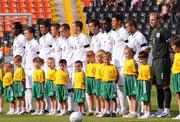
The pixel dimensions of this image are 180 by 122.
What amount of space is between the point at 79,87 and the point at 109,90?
91 cm

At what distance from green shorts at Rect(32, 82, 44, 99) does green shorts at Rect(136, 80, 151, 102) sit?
8.92ft

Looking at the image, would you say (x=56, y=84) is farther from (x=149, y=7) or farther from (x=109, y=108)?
(x=149, y=7)

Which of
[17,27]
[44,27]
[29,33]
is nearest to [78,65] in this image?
[44,27]

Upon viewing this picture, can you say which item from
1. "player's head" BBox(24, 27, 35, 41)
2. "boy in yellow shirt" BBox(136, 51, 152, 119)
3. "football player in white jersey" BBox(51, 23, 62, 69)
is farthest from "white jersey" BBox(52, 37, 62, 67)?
"boy in yellow shirt" BBox(136, 51, 152, 119)

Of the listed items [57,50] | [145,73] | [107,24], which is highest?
[107,24]

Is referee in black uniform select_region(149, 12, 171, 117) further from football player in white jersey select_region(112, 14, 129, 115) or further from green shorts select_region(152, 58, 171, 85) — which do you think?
football player in white jersey select_region(112, 14, 129, 115)

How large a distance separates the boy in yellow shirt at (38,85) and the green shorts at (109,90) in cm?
185

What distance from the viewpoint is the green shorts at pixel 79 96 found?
17344 millimetres

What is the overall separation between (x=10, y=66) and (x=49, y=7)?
49.7ft

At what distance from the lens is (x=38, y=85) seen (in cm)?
1830

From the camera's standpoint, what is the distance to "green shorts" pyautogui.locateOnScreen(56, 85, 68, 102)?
1767 centimetres

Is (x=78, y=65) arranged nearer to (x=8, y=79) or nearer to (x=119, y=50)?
(x=119, y=50)

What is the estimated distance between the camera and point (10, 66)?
18875 millimetres

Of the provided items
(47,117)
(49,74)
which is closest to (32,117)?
(47,117)
